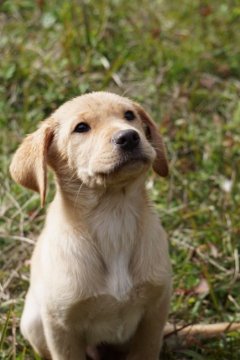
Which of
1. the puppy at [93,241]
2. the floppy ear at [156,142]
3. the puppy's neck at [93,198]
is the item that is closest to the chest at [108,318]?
the puppy at [93,241]

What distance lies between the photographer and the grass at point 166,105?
445 cm

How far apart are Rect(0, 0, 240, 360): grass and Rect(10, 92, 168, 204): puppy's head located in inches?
38.6

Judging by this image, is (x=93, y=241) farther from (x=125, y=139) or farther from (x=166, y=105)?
(x=166, y=105)

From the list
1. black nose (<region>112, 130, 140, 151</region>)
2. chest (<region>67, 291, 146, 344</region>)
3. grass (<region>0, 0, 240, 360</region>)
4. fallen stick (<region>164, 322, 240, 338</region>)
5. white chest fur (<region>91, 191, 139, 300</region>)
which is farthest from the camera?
grass (<region>0, 0, 240, 360</region>)

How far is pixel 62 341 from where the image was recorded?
3527 mm

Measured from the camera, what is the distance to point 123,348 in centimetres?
392

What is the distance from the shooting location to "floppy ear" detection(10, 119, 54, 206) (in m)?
3.48

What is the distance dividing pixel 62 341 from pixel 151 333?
0.45 meters

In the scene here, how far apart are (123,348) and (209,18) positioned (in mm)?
3718

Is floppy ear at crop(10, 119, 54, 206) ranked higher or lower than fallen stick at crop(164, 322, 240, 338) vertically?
higher

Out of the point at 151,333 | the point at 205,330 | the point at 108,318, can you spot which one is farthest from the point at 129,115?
the point at 205,330

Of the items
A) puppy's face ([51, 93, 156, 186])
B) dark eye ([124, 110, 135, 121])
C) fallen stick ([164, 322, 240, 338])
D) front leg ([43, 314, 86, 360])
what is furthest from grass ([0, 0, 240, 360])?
dark eye ([124, 110, 135, 121])

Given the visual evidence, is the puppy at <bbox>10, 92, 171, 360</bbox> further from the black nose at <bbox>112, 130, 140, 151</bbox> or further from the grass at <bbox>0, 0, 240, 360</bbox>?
the grass at <bbox>0, 0, 240, 360</bbox>

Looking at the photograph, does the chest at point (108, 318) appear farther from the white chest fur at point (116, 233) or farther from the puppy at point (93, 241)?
the white chest fur at point (116, 233)
